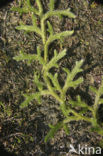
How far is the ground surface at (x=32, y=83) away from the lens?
3346 millimetres

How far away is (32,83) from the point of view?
352cm

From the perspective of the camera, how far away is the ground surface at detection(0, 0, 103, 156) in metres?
3.35

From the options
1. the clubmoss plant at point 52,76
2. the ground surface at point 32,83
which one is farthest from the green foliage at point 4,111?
the clubmoss plant at point 52,76

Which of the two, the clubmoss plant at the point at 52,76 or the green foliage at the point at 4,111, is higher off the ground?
the clubmoss plant at the point at 52,76

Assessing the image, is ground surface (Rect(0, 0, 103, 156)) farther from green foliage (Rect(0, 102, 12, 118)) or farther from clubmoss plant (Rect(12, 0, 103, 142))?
clubmoss plant (Rect(12, 0, 103, 142))

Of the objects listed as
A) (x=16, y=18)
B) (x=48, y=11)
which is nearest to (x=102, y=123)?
(x=48, y=11)

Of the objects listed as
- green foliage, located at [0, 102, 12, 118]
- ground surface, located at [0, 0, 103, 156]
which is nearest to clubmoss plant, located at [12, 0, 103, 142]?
ground surface, located at [0, 0, 103, 156]

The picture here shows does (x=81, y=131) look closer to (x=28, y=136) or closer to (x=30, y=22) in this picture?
(x=28, y=136)

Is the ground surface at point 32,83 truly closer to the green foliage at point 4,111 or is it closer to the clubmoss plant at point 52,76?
the green foliage at point 4,111

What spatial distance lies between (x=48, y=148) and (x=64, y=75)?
1.28 metres

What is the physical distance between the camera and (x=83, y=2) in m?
3.84

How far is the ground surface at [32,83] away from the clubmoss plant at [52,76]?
7.7 inches

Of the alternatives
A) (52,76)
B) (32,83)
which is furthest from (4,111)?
(52,76)

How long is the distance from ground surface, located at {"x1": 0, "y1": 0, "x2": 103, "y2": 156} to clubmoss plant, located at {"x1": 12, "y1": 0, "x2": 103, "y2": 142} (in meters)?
0.19
